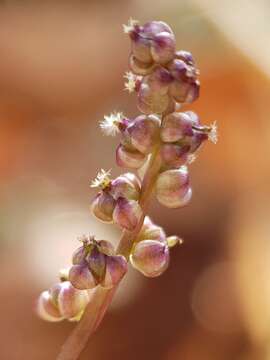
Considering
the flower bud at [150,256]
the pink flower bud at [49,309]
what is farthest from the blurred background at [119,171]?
the flower bud at [150,256]

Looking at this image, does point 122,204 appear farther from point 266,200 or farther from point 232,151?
point 232,151

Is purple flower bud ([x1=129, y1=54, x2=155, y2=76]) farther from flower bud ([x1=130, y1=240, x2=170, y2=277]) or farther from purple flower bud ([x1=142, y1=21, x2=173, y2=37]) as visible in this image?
flower bud ([x1=130, y1=240, x2=170, y2=277])

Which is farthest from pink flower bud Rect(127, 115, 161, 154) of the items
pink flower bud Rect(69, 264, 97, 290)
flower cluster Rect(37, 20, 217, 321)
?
pink flower bud Rect(69, 264, 97, 290)

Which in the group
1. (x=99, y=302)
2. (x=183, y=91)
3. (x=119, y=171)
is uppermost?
(x=119, y=171)

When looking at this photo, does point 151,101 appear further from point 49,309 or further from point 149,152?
Answer: point 49,309

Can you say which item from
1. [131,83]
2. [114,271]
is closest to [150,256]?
[114,271]
